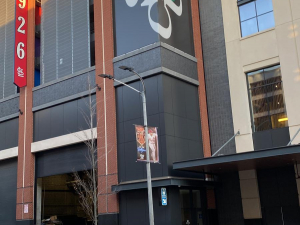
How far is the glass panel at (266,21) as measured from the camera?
28.6m

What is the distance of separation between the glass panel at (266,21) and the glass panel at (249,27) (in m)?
0.39

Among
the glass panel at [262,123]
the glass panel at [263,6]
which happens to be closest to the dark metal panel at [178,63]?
the glass panel at [263,6]

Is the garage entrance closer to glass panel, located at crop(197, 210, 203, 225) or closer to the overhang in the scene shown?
the overhang

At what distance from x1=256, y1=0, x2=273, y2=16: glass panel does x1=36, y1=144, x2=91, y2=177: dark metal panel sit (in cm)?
1632

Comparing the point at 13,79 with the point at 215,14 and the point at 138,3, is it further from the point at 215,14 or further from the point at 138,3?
the point at 215,14

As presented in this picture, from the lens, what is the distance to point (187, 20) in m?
30.9

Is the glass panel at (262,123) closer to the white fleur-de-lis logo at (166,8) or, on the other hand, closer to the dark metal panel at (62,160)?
the white fleur-de-lis logo at (166,8)

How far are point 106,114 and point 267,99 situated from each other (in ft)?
37.1

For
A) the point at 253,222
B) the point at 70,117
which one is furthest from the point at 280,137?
the point at 70,117

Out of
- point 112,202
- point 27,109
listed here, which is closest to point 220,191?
point 112,202

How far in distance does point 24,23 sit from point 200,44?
16661 mm

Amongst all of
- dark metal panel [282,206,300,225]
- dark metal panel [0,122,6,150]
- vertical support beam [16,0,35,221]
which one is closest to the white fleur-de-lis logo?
vertical support beam [16,0,35,221]

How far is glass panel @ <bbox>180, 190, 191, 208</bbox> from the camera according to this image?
2642 centimetres

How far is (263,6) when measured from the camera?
29.3m
